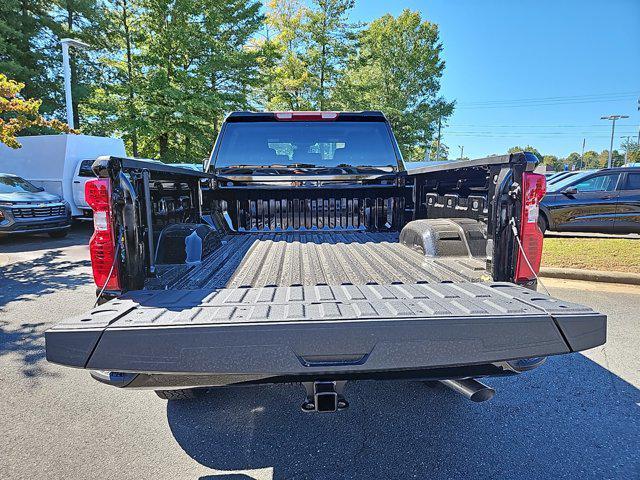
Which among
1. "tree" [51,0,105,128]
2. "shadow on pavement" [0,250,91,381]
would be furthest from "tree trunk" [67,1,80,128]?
"shadow on pavement" [0,250,91,381]

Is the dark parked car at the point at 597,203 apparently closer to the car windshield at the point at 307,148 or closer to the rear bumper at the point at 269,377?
the car windshield at the point at 307,148

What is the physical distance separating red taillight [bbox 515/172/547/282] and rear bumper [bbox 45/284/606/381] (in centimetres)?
50

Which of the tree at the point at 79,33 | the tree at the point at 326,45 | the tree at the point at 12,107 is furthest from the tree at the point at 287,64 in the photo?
the tree at the point at 12,107

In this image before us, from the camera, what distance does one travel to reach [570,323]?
1.67 m

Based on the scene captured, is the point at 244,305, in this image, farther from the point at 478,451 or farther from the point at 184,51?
the point at 184,51

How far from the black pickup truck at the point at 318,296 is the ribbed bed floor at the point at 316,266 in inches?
0.7

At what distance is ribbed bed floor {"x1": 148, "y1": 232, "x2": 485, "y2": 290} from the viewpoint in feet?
7.87

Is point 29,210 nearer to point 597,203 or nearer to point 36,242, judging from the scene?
point 36,242

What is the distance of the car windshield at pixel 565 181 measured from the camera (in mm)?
9656

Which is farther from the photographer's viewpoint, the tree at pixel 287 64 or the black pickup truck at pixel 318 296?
the tree at pixel 287 64

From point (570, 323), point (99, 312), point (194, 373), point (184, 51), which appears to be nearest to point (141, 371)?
point (194, 373)

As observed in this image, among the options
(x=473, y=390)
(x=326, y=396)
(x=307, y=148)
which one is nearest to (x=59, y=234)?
(x=307, y=148)

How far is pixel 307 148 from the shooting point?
14.2ft

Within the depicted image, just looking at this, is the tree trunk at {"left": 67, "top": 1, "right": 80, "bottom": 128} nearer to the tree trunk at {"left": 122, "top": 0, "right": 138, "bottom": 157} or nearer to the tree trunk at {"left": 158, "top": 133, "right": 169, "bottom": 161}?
the tree trunk at {"left": 122, "top": 0, "right": 138, "bottom": 157}
